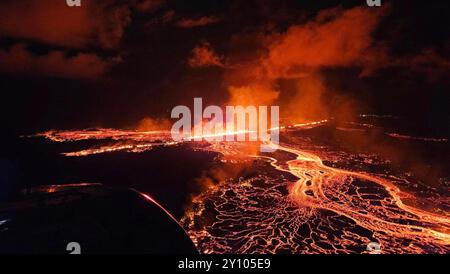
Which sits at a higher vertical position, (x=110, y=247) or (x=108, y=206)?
(x=108, y=206)

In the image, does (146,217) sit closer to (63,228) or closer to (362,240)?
(63,228)

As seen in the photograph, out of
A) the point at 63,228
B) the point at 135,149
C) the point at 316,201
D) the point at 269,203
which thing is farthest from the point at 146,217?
the point at 135,149

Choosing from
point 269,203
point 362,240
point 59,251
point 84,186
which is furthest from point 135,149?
point 59,251

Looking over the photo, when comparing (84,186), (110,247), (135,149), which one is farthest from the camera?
(135,149)

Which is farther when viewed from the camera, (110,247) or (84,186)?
(84,186)

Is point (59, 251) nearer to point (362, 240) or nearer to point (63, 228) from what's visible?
point (63, 228)

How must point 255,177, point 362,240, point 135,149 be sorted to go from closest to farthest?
point 362,240
point 255,177
point 135,149
